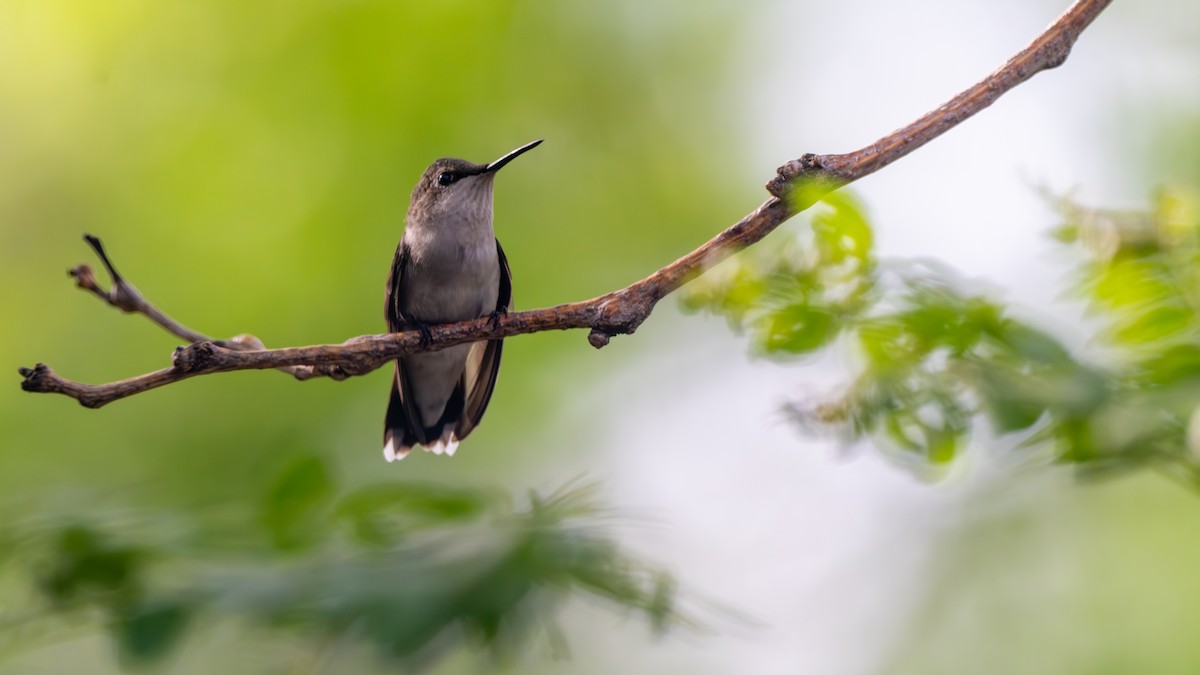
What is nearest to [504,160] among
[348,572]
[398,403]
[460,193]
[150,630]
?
[460,193]

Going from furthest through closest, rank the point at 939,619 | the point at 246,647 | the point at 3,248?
the point at 3,248 → the point at 939,619 → the point at 246,647

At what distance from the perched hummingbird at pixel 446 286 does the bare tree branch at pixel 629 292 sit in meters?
2.07

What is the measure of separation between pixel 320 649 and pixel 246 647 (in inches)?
7.9

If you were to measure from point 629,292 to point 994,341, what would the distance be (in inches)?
28.2

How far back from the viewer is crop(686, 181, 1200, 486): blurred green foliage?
1712 millimetres

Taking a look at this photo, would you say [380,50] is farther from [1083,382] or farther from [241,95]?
[1083,382]

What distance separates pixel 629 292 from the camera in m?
2.09

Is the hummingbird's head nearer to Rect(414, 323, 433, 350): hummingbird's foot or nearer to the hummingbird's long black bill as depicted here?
the hummingbird's long black bill

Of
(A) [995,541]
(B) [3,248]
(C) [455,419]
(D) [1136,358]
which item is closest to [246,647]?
(D) [1136,358]

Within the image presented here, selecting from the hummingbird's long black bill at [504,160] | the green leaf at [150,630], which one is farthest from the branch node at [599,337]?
the hummingbird's long black bill at [504,160]

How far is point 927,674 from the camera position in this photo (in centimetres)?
→ 861

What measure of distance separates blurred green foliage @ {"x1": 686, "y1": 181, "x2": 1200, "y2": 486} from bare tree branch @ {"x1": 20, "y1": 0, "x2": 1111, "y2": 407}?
182mm

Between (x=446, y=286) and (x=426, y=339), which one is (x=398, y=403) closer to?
(x=446, y=286)

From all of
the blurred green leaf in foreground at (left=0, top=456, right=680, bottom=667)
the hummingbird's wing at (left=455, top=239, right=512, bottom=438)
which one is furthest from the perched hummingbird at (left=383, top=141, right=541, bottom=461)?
the blurred green leaf in foreground at (left=0, top=456, right=680, bottom=667)
